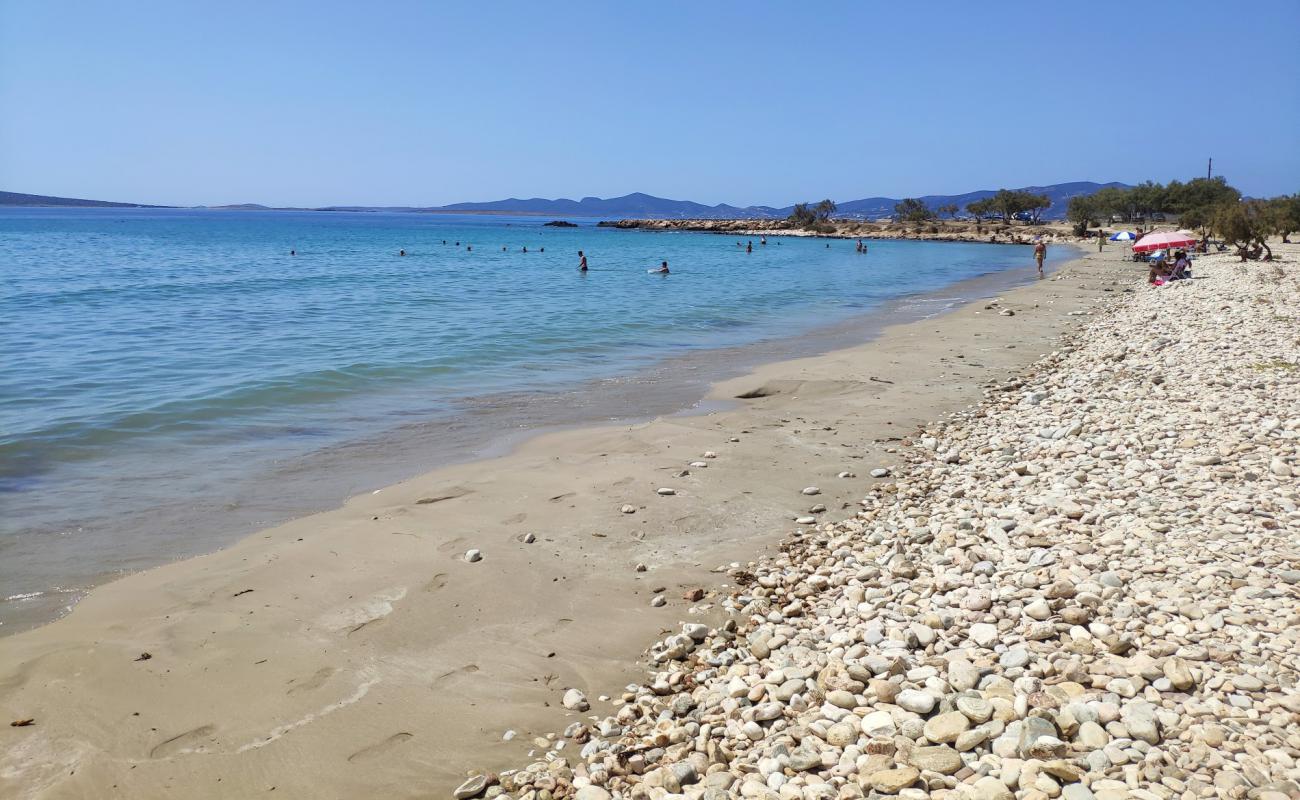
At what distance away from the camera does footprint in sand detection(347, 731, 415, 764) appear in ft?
14.7

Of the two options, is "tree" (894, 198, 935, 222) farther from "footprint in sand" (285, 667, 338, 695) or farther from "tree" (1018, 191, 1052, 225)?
"footprint in sand" (285, 667, 338, 695)

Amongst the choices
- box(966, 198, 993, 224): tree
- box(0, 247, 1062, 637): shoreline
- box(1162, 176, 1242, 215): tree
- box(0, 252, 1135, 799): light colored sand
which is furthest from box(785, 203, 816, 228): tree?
box(0, 252, 1135, 799): light colored sand

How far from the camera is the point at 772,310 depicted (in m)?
29.0

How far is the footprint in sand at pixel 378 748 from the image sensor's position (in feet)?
14.7

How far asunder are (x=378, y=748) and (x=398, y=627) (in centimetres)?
139

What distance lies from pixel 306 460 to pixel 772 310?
20.8 meters

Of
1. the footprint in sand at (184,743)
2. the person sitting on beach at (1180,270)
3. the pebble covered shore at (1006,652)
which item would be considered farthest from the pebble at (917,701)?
the person sitting on beach at (1180,270)

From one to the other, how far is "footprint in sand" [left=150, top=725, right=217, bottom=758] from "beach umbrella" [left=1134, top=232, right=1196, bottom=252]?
40526 mm

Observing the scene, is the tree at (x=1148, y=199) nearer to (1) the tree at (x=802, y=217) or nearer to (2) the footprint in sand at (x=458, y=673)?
(1) the tree at (x=802, y=217)

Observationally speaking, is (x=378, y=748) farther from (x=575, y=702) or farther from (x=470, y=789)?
(x=575, y=702)

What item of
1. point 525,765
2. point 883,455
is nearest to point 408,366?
point 883,455

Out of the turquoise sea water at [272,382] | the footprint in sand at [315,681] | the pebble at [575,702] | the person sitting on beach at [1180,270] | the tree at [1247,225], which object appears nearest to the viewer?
the pebble at [575,702]

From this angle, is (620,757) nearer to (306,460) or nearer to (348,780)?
(348,780)

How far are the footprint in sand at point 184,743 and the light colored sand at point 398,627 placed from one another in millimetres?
14
